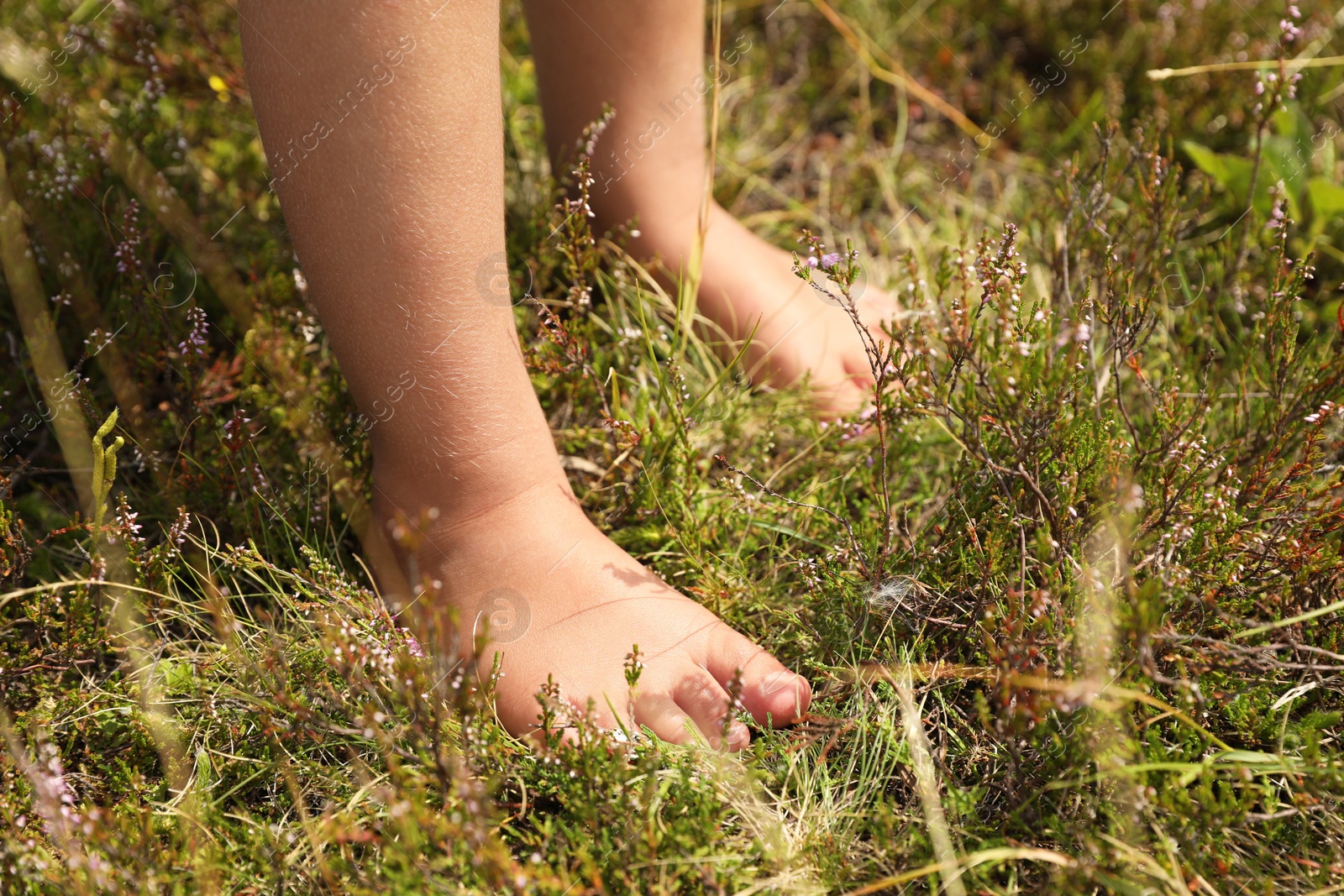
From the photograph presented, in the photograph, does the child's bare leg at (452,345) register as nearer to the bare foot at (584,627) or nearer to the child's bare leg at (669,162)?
the bare foot at (584,627)

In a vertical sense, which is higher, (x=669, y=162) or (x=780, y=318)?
(x=669, y=162)

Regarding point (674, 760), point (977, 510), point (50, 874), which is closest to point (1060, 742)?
point (977, 510)

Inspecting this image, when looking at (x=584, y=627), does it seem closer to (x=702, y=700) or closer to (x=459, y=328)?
(x=702, y=700)

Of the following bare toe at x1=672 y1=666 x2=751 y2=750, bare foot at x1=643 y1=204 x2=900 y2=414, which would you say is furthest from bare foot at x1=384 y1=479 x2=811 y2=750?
bare foot at x1=643 y1=204 x2=900 y2=414

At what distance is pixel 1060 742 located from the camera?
121cm

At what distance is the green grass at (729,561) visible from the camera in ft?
3.90

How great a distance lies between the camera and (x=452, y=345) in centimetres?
138

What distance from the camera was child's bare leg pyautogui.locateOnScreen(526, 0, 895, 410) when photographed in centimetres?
182

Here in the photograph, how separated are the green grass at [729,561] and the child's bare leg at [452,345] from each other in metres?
0.12

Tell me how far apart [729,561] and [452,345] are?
0.64 metres

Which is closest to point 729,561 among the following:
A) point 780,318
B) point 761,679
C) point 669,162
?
point 761,679

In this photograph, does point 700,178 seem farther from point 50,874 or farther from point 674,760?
point 50,874

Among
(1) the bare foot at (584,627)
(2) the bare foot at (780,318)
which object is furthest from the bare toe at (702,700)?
(2) the bare foot at (780,318)

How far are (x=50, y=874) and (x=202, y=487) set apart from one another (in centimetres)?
69
